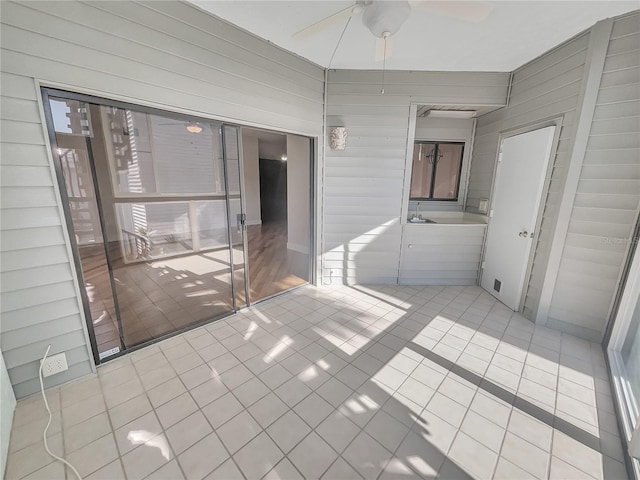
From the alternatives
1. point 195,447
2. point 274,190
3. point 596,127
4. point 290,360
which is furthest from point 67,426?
point 274,190

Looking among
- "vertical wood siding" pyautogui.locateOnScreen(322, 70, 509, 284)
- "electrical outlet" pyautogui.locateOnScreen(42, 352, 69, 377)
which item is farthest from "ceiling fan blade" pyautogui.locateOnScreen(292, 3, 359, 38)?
"electrical outlet" pyautogui.locateOnScreen(42, 352, 69, 377)

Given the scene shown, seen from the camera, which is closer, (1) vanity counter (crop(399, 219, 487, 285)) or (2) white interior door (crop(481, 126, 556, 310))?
(2) white interior door (crop(481, 126, 556, 310))

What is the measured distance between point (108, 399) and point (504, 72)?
16.9 feet

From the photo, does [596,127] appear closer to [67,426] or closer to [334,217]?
[334,217]

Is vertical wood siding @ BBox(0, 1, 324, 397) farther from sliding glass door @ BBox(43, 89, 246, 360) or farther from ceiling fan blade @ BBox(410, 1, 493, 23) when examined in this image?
ceiling fan blade @ BBox(410, 1, 493, 23)

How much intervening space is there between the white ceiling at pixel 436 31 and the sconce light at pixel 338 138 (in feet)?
2.43

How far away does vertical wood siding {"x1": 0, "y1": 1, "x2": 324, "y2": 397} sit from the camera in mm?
1524

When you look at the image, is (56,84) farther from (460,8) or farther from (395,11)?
(460,8)

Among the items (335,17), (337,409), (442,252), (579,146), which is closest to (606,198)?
(579,146)

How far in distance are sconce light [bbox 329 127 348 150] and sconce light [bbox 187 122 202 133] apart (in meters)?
1.60

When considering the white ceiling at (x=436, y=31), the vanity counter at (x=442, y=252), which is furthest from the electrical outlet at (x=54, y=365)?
the vanity counter at (x=442, y=252)

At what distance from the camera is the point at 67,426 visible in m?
1.60

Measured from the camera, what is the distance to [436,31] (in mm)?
2369

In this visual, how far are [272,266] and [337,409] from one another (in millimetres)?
2959
